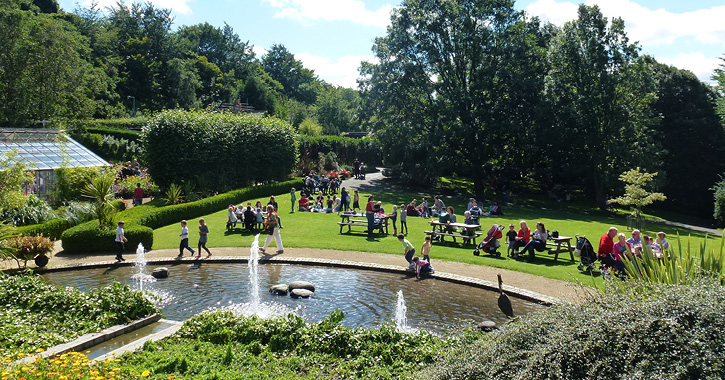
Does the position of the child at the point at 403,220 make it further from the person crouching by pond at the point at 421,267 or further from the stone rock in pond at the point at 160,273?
the stone rock in pond at the point at 160,273

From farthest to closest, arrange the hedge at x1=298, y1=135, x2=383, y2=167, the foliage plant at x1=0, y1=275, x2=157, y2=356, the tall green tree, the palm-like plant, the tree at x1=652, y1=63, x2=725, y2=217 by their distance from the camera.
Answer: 1. the hedge at x1=298, y1=135, x2=383, y2=167
2. the tree at x1=652, y1=63, x2=725, y2=217
3. the tall green tree
4. the palm-like plant
5. the foliage plant at x1=0, y1=275, x2=157, y2=356

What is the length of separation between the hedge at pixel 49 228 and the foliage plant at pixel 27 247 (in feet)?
7.29

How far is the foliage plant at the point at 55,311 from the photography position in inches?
345

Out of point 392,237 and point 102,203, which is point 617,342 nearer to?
point 392,237

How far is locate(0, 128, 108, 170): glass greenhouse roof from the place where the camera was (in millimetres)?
23703

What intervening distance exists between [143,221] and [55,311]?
10.7 metres

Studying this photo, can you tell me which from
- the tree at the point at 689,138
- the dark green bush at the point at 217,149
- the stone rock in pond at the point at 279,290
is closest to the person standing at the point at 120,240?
the stone rock in pond at the point at 279,290

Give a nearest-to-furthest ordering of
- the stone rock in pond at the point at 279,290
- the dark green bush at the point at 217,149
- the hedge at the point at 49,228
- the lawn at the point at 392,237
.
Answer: the stone rock in pond at the point at 279,290 → the lawn at the point at 392,237 → the hedge at the point at 49,228 → the dark green bush at the point at 217,149

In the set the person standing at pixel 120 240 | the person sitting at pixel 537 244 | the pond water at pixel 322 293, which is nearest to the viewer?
the pond water at pixel 322 293

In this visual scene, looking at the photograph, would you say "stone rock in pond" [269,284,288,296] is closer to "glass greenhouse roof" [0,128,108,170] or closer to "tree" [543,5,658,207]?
"glass greenhouse roof" [0,128,108,170]

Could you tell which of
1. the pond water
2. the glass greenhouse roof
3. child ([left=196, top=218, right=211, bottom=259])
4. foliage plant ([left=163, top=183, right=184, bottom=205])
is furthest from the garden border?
the glass greenhouse roof

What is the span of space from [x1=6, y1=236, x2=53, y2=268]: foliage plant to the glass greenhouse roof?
8922 millimetres

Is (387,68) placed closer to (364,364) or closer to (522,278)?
(522,278)

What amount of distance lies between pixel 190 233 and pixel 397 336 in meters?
14.0
